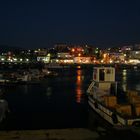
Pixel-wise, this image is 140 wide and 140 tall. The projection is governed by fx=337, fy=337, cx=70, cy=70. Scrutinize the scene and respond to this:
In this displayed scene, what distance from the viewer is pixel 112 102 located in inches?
587

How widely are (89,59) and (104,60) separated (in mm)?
8280

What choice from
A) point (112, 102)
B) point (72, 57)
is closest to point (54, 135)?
point (112, 102)

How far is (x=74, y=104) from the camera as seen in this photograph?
2388 cm

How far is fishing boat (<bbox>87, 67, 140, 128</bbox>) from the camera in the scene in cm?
1274

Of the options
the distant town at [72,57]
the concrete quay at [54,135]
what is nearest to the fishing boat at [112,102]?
the concrete quay at [54,135]

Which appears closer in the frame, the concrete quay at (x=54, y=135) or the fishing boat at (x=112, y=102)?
the concrete quay at (x=54, y=135)

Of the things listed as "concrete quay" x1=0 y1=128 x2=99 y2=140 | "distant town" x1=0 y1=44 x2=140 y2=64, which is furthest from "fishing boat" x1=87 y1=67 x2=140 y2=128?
"distant town" x1=0 y1=44 x2=140 y2=64

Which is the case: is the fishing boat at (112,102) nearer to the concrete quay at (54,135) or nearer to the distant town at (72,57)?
the concrete quay at (54,135)

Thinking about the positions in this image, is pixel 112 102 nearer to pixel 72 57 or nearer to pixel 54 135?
pixel 54 135

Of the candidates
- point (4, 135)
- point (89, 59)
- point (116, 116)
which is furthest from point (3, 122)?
point (89, 59)

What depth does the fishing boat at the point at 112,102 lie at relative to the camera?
12742mm

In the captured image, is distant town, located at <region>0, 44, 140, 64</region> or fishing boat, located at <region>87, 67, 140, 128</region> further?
distant town, located at <region>0, 44, 140, 64</region>

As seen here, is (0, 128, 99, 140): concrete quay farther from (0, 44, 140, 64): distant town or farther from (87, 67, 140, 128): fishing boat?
(0, 44, 140, 64): distant town

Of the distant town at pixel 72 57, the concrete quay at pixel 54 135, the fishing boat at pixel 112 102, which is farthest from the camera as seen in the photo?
the distant town at pixel 72 57
